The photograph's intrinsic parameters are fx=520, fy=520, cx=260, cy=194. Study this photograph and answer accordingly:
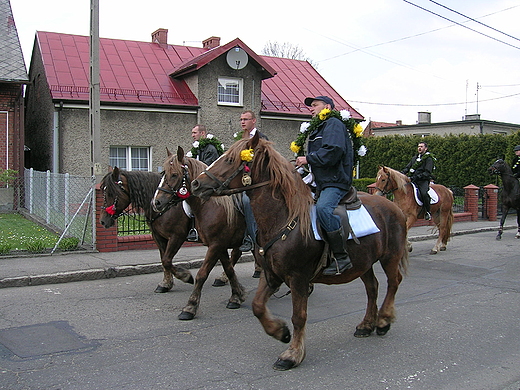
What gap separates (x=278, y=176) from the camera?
4.91 meters

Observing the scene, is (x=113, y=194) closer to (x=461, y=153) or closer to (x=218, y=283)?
(x=218, y=283)

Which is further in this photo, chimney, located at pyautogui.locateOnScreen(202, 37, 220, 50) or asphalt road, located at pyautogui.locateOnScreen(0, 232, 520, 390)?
chimney, located at pyautogui.locateOnScreen(202, 37, 220, 50)

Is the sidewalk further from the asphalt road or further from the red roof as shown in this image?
the red roof

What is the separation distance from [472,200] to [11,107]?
56.6ft

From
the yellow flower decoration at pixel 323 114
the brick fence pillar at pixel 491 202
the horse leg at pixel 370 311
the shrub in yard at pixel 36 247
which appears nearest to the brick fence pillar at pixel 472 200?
the brick fence pillar at pixel 491 202

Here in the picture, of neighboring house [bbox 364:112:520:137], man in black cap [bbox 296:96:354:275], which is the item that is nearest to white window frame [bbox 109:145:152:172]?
man in black cap [bbox 296:96:354:275]

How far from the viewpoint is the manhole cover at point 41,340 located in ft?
17.7

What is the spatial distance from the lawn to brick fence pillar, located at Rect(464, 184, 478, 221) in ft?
48.1

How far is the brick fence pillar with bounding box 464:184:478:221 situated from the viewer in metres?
19.6

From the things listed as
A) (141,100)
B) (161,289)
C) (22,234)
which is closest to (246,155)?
(161,289)

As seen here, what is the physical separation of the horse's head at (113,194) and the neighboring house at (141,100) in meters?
10.5

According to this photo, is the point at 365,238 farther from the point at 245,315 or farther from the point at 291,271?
the point at 245,315

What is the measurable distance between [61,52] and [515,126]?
2985 centimetres

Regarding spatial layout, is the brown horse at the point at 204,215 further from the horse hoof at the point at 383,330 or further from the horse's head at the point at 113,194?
the horse hoof at the point at 383,330
